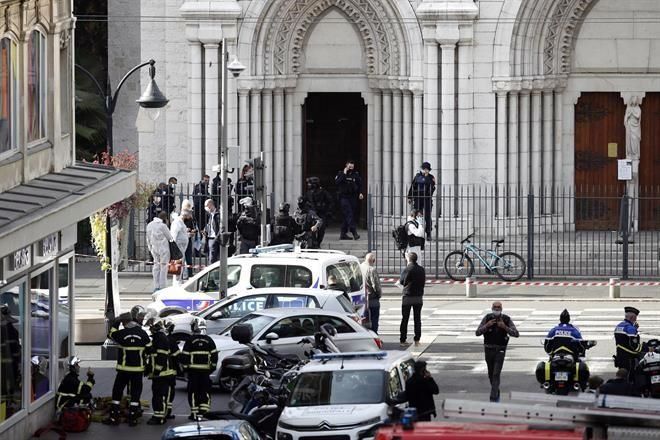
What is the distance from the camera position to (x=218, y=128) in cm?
4212

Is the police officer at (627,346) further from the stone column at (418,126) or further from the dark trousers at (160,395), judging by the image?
the stone column at (418,126)

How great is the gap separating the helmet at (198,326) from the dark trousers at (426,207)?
11942 mm

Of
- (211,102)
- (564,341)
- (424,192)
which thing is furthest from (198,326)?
(211,102)

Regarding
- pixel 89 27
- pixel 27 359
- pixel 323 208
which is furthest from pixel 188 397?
pixel 89 27

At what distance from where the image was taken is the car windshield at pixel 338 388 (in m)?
23.8

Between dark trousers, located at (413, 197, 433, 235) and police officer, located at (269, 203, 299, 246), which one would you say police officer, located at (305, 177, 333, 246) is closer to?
dark trousers, located at (413, 197, 433, 235)

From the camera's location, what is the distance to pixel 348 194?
42.0m

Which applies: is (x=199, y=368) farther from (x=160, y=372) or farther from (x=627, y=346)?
(x=627, y=346)

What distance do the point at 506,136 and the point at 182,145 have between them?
6974mm

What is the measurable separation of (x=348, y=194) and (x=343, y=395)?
60.1ft

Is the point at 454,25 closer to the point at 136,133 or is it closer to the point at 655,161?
the point at 655,161

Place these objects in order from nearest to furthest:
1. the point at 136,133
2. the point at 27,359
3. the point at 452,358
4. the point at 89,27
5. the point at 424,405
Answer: the point at 424,405 < the point at 27,359 < the point at 452,358 < the point at 136,133 < the point at 89,27

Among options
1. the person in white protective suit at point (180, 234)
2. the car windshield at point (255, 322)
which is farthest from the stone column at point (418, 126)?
the car windshield at point (255, 322)

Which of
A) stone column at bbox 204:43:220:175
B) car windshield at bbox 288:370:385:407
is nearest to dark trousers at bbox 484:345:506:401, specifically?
car windshield at bbox 288:370:385:407
